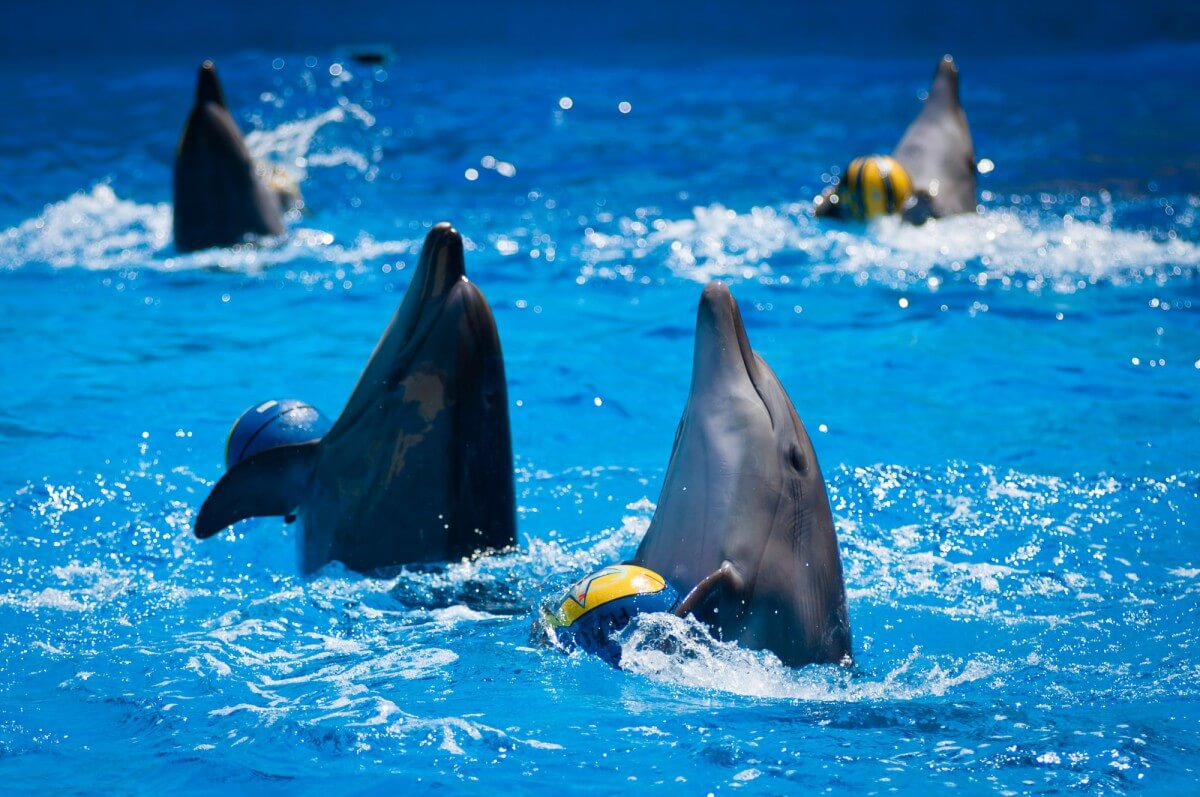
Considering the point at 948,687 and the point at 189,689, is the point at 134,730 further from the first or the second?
the point at 948,687

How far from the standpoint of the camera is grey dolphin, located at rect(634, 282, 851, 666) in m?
4.06

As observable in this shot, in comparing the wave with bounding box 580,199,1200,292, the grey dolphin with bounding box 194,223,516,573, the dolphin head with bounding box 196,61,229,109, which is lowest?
the grey dolphin with bounding box 194,223,516,573

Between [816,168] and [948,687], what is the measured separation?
9.65 metres

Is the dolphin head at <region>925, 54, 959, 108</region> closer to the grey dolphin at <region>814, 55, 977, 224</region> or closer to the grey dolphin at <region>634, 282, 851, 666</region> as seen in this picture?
the grey dolphin at <region>814, 55, 977, 224</region>

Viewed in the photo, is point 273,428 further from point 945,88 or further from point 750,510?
point 945,88

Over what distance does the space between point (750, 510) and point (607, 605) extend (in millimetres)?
474

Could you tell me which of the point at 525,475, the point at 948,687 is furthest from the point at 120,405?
the point at 948,687

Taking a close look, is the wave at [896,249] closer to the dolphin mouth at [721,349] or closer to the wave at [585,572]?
the wave at [585,572]

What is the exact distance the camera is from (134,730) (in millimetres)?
4062

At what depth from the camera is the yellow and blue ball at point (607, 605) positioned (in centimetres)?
402

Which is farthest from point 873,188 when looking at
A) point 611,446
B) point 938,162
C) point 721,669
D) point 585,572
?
point 721,669

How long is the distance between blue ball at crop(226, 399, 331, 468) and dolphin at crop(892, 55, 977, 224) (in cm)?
645

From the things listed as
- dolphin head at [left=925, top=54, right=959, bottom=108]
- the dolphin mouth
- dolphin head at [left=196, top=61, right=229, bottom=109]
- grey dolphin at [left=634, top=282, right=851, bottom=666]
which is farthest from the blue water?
dolphin head at [left=196, top=61, right=229, bottom=109]

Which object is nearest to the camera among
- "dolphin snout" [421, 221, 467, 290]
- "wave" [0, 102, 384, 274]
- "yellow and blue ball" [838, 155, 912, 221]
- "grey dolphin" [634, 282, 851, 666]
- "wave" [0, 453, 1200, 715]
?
"grey dolphin" [634, 282, 851, 666]
